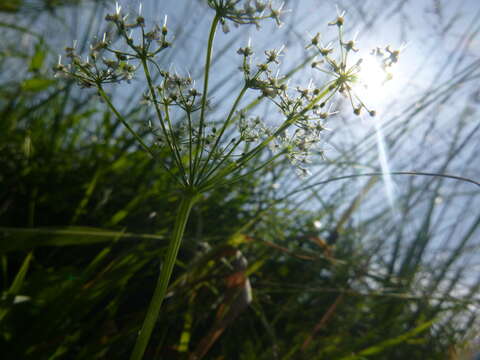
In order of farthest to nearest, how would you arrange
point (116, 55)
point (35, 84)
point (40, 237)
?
point (35, 84) < point (40, 237) < point (116, 55)

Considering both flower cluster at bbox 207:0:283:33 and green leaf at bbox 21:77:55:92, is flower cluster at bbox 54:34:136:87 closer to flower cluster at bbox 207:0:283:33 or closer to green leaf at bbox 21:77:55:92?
flower cluster at bbox 207:0:283:33

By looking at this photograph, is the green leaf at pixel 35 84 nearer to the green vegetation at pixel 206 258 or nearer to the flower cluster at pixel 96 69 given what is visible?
the green vegetation at pixel 206 258

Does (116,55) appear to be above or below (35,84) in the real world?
below

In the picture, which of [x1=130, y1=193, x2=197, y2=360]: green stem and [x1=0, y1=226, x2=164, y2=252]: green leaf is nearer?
[x1=130, y1=193, x2=197, y2=360]: green stem

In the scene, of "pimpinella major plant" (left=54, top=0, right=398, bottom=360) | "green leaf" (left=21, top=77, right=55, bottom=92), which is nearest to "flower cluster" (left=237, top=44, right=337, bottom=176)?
"pimpinella major plant" (left=54, top=0, right=398, bottom=360)

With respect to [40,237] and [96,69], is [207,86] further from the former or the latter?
[40,237]

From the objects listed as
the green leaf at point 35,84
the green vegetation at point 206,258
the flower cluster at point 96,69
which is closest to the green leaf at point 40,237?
the green vegetation at point 206,258

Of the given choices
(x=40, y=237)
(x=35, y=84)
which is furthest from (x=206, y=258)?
(x=35, y=84)

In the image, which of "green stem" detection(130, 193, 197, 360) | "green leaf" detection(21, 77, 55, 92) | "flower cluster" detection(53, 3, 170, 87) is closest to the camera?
"green stem" detection(130, 193, 197, 360)

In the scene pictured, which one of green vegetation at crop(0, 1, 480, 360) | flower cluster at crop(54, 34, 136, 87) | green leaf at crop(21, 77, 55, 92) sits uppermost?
green leaf at crop(21, 77, 55, 92)

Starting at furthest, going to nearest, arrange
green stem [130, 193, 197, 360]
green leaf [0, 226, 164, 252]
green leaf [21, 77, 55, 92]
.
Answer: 1. green leaf [21, 77, 55, 92]
2. green leaf [0, 226, 164, 252]
3. green stem [130, 193, 197, 360]

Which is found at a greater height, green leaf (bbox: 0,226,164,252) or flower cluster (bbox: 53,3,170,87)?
flower cluster (bbox: 53,3,170,87)

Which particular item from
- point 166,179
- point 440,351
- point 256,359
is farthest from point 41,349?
point 440,351
